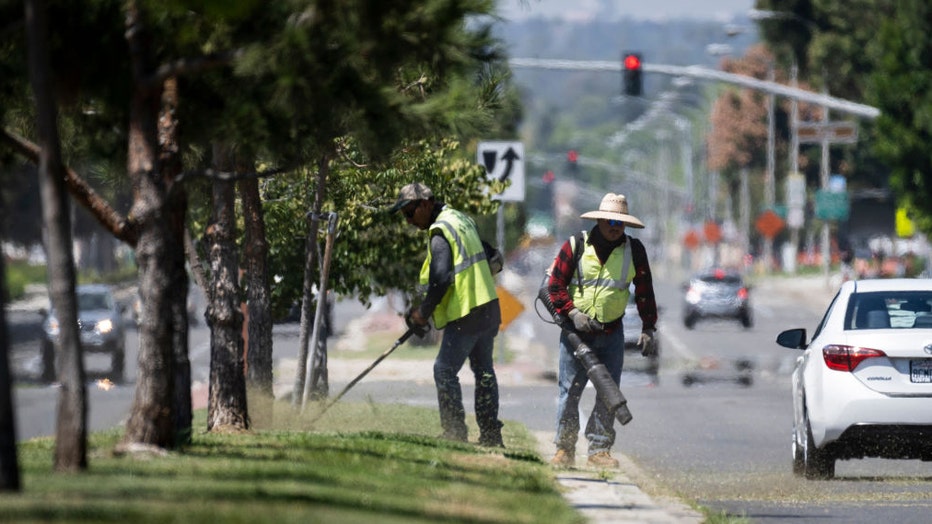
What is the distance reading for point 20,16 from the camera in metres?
9.37

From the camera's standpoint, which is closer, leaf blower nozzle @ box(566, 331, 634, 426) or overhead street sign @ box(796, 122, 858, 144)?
leaf blower nozzle @ box(566, 331, 634, 426)

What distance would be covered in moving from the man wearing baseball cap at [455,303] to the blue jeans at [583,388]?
500mm

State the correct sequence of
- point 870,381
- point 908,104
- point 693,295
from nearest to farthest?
1. point 870,381
2. point 908,104
3. point 693,295

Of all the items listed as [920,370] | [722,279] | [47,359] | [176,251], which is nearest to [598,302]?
[920,370]

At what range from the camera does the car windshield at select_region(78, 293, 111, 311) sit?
117 ft

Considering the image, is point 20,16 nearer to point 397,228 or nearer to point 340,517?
point 340,517

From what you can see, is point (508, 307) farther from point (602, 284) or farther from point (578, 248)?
point (602, 284)

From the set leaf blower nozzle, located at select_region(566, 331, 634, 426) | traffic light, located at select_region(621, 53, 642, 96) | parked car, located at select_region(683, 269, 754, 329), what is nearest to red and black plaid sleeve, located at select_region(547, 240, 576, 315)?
leaf blower nozzle, located at select_region(566, 331, 634, 426)

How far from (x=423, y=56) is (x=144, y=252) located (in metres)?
1.72

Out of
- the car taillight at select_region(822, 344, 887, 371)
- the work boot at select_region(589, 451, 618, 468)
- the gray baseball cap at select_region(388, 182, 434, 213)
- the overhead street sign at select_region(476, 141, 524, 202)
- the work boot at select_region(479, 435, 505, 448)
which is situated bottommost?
the work boot at select_region(589, 451, 618, 468)

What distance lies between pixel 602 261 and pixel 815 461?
6.53 feet

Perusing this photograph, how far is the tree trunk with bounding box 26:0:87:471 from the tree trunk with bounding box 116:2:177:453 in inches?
44.0

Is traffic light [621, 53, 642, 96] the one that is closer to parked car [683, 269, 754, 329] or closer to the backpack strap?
parked car [683, 269, 754, 329]

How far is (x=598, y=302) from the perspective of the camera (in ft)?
45.6
